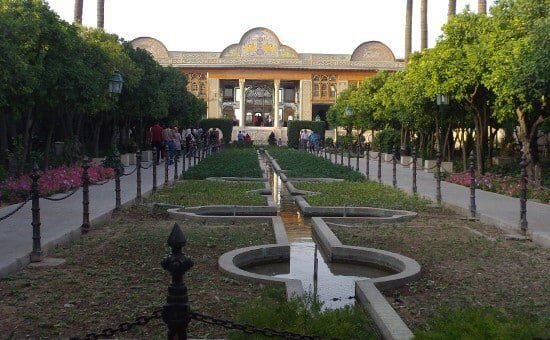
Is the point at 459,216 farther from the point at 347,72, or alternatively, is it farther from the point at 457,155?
the point at 347,72

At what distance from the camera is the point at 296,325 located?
15.4ft

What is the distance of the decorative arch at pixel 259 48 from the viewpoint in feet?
207

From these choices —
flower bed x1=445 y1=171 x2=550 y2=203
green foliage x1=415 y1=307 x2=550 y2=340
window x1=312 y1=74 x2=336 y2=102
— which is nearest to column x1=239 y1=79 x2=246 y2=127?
window x1=312 y1=74 x2=336 y2=102

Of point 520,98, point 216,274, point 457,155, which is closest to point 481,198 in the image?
point 520,98

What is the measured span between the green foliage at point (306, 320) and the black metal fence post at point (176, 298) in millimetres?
992

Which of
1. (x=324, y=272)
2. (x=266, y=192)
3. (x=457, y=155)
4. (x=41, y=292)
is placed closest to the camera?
(x=41, y=292)

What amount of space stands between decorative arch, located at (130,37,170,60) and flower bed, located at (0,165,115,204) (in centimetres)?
4334

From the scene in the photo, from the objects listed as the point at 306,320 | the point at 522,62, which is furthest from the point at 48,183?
the point at 306,320

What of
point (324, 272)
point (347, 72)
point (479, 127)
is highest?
point (347, 72)

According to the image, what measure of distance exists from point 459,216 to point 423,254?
14.9 ft

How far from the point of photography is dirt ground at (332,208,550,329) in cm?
587

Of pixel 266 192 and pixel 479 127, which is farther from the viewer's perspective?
pixel 479 127

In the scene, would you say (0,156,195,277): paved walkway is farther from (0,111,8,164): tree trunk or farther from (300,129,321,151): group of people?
(300,129,321,151): group of people

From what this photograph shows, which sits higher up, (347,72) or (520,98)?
(347,72)
